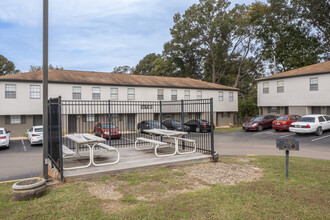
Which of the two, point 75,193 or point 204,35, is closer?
point 75,193

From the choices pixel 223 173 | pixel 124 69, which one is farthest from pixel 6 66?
pixel 223 173

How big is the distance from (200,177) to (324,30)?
3628cm

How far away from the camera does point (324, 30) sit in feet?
107

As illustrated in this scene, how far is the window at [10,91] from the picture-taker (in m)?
19.5

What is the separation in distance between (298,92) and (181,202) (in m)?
23.9

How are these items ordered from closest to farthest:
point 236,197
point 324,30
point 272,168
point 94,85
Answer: point 236,197
point 272,168
point 94,85
point 324,30

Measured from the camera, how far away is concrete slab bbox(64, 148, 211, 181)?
20.1 feet

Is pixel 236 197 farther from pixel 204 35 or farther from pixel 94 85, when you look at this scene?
pixel 204 35

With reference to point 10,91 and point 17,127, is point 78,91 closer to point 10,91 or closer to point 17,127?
point 10,91

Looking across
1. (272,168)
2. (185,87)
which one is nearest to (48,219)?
(272,168)

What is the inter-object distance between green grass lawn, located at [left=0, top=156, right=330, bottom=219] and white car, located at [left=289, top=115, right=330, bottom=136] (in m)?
11.5

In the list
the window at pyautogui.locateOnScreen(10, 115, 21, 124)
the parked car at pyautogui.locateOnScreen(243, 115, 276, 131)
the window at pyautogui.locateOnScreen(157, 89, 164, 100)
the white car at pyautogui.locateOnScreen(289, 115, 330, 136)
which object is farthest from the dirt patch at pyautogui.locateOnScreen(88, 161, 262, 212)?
the window at pyautogui.locateOnScreen(157, 89, 164, 100)

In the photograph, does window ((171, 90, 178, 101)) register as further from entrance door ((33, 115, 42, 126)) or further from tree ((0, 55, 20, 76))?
→ tree ((0, 55, 20, 76))

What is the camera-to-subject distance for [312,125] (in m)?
16.3
